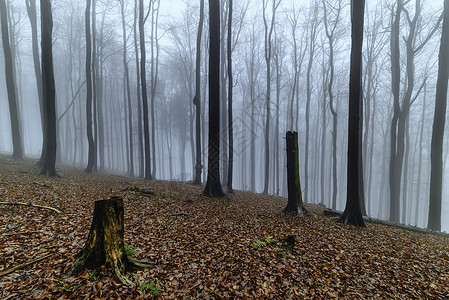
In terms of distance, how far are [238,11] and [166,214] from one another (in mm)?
19767

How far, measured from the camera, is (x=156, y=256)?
376 cm

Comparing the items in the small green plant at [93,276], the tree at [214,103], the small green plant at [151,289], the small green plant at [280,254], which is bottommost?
the small green plant at [280,254]

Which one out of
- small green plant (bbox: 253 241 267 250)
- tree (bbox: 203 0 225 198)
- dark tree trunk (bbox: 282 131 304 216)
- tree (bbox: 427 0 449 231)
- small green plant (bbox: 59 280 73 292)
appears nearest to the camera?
small green plant (bbox: 59 280 73 292)

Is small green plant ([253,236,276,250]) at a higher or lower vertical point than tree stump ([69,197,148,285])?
lower

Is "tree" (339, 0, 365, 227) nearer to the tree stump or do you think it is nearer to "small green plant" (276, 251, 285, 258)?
"small green plant" (276, 251, 285, 258)

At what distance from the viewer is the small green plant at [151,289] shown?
2.77 meters

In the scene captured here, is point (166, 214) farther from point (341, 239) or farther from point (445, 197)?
point (445, 197)

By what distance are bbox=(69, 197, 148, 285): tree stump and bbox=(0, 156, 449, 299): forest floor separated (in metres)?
0.18

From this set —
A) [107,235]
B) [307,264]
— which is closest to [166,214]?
[107,235]

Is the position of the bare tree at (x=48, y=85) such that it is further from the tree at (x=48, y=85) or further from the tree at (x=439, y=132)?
the tree at (x=439, y=132)

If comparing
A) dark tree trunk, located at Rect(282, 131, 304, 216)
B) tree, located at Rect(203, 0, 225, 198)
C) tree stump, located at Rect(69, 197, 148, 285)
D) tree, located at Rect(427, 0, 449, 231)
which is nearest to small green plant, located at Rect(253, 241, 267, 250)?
tree stump, located at Rect(69, 197, 148, 285)

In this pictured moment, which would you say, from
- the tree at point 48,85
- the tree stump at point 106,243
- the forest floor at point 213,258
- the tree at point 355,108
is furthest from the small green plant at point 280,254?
the tree at point 48,85

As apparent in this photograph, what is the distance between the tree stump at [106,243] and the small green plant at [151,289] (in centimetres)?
43

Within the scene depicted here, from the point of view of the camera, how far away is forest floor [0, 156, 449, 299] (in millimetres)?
2871
